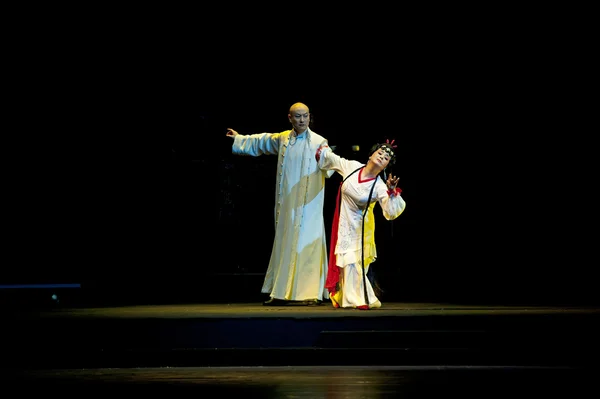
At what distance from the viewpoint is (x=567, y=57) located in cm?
666

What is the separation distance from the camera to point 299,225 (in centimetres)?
592

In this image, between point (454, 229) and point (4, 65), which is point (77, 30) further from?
point (454, 229)

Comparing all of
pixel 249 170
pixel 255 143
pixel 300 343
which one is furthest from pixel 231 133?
pixel 300 343

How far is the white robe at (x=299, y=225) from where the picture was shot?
5863mm

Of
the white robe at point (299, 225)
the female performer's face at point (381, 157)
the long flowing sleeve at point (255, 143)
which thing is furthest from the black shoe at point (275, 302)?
the female performer's face at point (381, 157)

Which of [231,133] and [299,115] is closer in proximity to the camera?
[299,115]

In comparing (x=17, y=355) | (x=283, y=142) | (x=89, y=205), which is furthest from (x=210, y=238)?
(x=17, y=355)

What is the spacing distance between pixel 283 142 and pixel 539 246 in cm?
257

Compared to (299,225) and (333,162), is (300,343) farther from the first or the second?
(333,162)

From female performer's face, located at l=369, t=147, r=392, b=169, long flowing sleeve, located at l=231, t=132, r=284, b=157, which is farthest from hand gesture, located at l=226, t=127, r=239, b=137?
female performer's face, located at l=369, t=147, r=392, b=169

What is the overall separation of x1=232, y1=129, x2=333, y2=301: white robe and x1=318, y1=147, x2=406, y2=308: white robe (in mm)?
333

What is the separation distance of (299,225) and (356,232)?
51 cm

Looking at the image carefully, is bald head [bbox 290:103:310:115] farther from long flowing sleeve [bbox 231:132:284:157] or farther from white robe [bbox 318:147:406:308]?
white robe [bbox 318:147:406:308]

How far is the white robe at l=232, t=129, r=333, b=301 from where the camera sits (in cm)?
586
